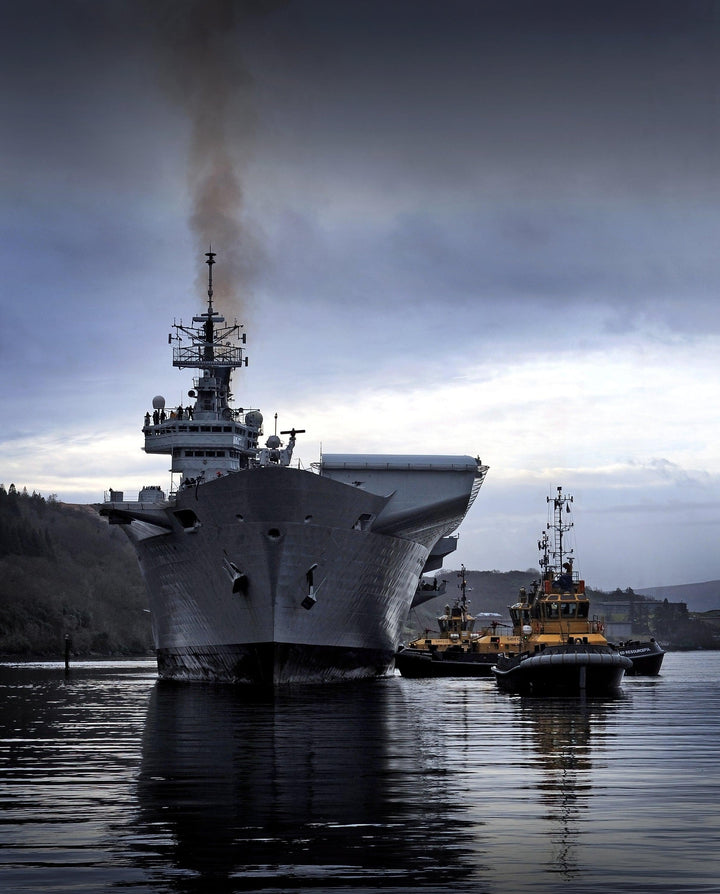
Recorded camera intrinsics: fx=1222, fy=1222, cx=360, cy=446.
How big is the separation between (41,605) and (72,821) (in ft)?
499

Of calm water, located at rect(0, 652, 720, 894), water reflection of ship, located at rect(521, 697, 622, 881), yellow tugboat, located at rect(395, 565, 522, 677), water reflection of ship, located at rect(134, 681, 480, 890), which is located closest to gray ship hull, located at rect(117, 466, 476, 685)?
water reflection of ship, located at rect(521, 697, 622, 881)

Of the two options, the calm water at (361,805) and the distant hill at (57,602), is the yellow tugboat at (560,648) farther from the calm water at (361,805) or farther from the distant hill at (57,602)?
the distant hill at (57,602)

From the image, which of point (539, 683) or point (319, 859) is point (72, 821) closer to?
point (319, 859)

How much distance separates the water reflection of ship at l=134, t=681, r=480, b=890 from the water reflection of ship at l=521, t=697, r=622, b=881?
3.04 feet

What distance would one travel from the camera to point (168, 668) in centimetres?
5466

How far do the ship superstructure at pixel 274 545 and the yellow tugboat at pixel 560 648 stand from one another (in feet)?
19.0

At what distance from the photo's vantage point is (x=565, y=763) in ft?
62.6

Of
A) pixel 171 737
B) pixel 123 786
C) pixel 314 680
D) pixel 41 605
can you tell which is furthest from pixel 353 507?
pixel 41 605

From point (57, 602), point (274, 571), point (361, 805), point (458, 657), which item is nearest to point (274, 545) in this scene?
point (274, 571)

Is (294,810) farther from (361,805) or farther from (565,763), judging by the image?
(565,763)

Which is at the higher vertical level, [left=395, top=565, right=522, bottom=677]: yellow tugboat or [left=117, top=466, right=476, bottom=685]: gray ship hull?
[left=117, top=466, right=476, bottom=685]: gray ship hull

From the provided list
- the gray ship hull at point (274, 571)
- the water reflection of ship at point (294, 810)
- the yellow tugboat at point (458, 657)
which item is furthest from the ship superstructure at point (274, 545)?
the water reflection of ship at point (294, 810)

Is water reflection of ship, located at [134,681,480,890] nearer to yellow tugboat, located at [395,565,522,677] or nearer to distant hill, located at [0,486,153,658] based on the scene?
yellow tugboat, located at [395,565,522,677]

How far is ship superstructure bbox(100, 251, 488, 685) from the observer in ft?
141
